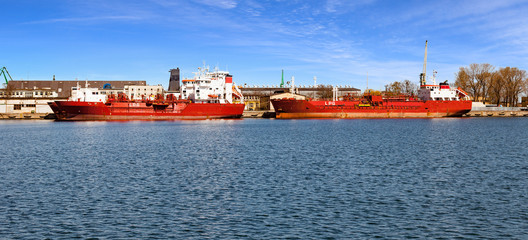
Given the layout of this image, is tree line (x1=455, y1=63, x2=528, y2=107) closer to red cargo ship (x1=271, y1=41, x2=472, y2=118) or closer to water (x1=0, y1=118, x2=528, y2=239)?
red cargo ship (x1=271, y1=41, x2=472, y2=118)

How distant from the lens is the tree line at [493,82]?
12106 centimetres

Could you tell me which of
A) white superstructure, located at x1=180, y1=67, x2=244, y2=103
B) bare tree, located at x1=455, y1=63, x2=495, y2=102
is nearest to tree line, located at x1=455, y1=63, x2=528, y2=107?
bare tree, located at x1=455, y1=63, x2=495, y2=102

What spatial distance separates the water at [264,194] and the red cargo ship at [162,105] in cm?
4657

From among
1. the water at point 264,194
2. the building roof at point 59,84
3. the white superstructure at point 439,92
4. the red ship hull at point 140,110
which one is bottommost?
the water at point 264,194

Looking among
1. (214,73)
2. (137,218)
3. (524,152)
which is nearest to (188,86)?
(214,73)

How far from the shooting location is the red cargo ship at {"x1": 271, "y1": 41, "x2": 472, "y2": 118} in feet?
290

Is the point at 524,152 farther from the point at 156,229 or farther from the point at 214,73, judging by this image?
the point at 214,73

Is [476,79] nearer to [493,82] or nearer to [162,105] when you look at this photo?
[493,82]

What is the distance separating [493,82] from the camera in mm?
123062

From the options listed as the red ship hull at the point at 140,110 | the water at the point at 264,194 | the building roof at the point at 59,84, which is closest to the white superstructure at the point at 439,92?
the red ship hull at the point at 140,110

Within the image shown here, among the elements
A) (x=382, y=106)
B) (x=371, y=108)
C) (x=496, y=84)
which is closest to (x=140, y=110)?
(x=371, y=108)

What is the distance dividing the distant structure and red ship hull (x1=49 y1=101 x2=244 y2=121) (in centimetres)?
5395

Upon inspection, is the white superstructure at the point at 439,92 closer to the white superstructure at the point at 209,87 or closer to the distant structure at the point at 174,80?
the white superstructure at the point at 209,87

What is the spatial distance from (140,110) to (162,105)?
400 cm
